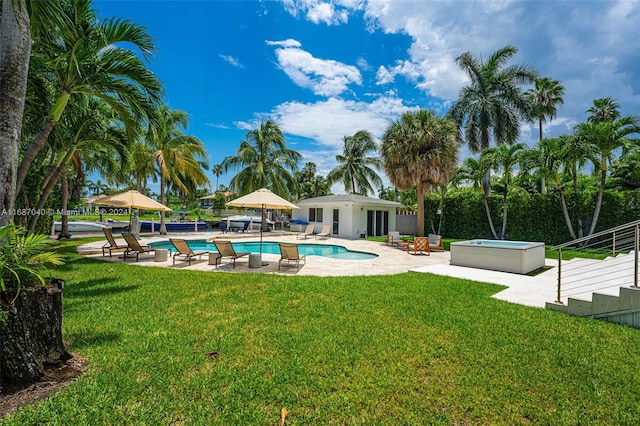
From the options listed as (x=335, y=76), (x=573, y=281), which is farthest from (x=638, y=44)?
(x=335, y=76)

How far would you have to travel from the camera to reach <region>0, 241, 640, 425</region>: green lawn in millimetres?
2672

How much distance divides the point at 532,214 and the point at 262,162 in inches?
803

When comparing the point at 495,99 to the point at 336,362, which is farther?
the point at 495,99

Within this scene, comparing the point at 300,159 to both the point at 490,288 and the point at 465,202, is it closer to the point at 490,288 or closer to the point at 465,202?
the point at 465,202

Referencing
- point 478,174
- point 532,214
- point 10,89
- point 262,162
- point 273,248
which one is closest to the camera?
point 10,89

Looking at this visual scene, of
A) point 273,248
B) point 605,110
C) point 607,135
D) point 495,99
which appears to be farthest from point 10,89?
point 605,110

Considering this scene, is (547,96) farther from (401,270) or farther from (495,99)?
(401,270)

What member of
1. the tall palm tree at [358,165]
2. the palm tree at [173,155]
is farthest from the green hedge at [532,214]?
the palm tree at [173,155]

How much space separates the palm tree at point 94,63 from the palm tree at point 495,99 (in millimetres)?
24768

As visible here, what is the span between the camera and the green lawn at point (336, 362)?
2672 mm

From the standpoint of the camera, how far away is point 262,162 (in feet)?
81.9

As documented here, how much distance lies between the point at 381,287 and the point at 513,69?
26321 mm

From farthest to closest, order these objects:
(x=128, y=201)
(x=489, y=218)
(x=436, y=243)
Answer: (x=489, y=218)
(x=436, y=243)
(x=128, y=201)

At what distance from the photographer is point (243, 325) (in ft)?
15.6
